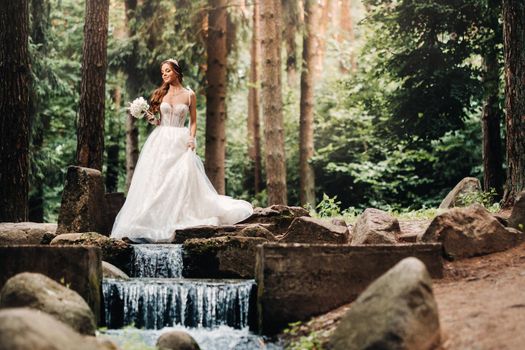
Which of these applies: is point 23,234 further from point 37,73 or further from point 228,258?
point 37,73

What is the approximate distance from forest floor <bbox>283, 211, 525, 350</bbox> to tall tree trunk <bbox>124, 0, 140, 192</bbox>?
38.9 ft

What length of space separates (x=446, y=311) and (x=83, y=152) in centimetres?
745

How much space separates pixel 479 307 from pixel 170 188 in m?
5.82

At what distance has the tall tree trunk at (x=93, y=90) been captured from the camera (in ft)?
36.2

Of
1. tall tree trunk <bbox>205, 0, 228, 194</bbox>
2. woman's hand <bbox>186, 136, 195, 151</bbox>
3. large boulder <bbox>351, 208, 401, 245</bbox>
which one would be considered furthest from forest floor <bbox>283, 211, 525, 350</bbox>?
tall tree trunk <bbox>205, 0, 228, 194</bbox>

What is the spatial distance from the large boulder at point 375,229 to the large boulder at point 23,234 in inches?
177

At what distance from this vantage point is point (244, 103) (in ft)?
133

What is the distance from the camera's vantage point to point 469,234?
25.3ft

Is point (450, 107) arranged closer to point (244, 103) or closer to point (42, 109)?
point (42, 109)

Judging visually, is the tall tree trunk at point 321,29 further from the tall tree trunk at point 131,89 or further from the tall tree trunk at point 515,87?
the tall tree trunk at point 515,87

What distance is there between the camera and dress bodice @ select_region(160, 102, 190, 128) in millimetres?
10859

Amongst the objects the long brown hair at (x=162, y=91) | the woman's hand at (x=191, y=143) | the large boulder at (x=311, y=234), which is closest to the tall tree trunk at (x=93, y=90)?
the long brown hair at (x=162, y=91)

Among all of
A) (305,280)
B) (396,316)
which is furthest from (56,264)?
(396,316)

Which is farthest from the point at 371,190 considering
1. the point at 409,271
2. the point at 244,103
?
the point at 244,103
